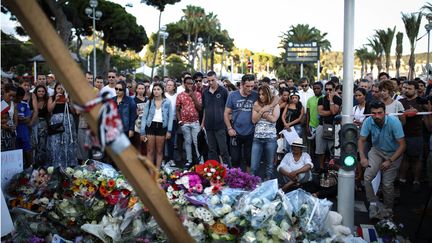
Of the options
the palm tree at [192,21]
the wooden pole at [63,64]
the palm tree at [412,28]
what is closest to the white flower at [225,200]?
the wooden pole at [63,64]

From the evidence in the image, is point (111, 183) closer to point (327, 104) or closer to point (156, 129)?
point (156, 129)

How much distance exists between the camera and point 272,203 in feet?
14.4

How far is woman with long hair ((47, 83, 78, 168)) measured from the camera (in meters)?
8.59

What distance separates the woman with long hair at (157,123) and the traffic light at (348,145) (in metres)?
4.43

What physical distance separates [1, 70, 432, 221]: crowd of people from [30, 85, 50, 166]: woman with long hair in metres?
0.02

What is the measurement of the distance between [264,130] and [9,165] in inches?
160

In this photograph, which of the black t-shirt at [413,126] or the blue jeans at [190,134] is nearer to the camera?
the black t-shirt at [413,126]

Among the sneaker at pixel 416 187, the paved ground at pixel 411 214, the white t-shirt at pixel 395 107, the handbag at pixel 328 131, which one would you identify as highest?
the white t-shirt at pixel 395 107

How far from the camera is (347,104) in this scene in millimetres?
5363

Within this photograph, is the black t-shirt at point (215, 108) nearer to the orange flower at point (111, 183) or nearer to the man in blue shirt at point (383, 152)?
the man in blue shirt at point (383, 152)

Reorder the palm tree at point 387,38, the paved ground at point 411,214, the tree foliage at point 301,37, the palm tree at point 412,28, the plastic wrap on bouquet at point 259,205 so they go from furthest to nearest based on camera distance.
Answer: the tree foliage at point 301,37 < the palm tree at point 387,38 < the palm tree at point 412,28 < the paved ground at point 411,214 < the plastic wrap on bouquet at point 259,205

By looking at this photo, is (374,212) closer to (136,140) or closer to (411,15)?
(136,140)

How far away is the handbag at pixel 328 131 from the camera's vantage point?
31.1 ft

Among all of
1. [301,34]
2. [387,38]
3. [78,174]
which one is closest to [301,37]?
[301,34]
